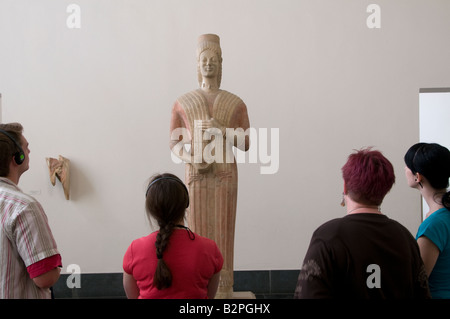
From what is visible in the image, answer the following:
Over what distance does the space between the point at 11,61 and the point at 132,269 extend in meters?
4.91

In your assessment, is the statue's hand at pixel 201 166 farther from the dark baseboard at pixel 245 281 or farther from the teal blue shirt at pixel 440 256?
the dark baseboard at pixel 245 281

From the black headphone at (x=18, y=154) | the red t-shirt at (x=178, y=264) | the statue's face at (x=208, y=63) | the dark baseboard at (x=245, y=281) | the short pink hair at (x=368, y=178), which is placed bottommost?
the dark baseboard at (x=245, y=281)

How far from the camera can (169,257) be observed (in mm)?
2158

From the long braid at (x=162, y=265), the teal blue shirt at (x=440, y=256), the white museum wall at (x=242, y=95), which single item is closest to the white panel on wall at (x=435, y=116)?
the white museum wall at (x=242, y=95)

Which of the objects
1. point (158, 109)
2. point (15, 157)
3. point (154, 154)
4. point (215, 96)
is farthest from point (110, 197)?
point (15, 157)

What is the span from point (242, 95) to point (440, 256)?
4096mm

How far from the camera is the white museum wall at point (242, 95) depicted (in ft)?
19.8

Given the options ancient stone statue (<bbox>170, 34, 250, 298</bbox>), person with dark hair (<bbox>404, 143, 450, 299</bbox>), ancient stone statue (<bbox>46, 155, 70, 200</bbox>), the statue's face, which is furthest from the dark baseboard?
person with dark hair (<bbox>404, 143, 450, 299</bbox>)

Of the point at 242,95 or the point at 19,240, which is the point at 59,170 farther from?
the point at 19,240

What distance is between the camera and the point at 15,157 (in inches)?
91.7

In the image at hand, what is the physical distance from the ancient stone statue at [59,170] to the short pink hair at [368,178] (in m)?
4.69

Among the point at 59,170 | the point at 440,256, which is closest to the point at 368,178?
the point at 440,256

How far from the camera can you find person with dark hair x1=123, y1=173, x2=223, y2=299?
214 centimetres

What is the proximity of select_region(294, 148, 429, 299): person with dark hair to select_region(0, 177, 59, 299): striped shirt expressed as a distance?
3.95 feet
